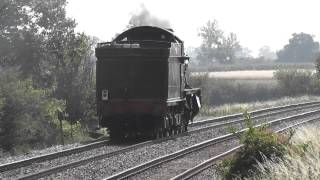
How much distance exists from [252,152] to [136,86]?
31.7ft

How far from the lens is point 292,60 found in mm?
181500

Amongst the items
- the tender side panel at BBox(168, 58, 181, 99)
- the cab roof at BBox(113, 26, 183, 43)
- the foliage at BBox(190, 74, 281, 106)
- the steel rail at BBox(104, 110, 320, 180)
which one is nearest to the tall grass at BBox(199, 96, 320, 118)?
the tender side panel at BBox(168, 58, 181, 99)

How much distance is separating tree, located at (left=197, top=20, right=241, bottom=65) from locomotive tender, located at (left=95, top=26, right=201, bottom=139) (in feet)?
466

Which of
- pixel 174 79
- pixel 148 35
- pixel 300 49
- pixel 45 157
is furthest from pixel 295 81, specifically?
pixel 300 49

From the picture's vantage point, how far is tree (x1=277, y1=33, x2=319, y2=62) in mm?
181500

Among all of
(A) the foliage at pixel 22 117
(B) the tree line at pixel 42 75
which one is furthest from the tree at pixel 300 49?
(A) the foliage at pixel 22 117

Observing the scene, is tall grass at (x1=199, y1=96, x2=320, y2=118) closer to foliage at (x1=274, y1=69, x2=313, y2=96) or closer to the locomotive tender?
the locomotive tender

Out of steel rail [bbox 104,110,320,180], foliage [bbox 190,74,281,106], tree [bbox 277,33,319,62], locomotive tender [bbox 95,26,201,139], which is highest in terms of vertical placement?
tree [bbox 277,33,319,62]

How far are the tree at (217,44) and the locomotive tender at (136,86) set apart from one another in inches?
5588

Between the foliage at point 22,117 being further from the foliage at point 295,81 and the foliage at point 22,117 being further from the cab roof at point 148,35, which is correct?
the foliage at point 295,81

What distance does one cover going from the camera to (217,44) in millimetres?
166375

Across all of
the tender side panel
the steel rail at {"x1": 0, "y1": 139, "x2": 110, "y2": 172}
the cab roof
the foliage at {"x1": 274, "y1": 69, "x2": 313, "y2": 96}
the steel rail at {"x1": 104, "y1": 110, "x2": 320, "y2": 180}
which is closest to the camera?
the steel rail at {"x1": 104, "y1": 110, "x2": 320, "y2": 180}

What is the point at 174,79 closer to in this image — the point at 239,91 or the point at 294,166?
the point at 294,166

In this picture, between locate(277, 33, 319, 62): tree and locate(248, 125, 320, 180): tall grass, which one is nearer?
locate(248, 125, 320, 180): tall grass
